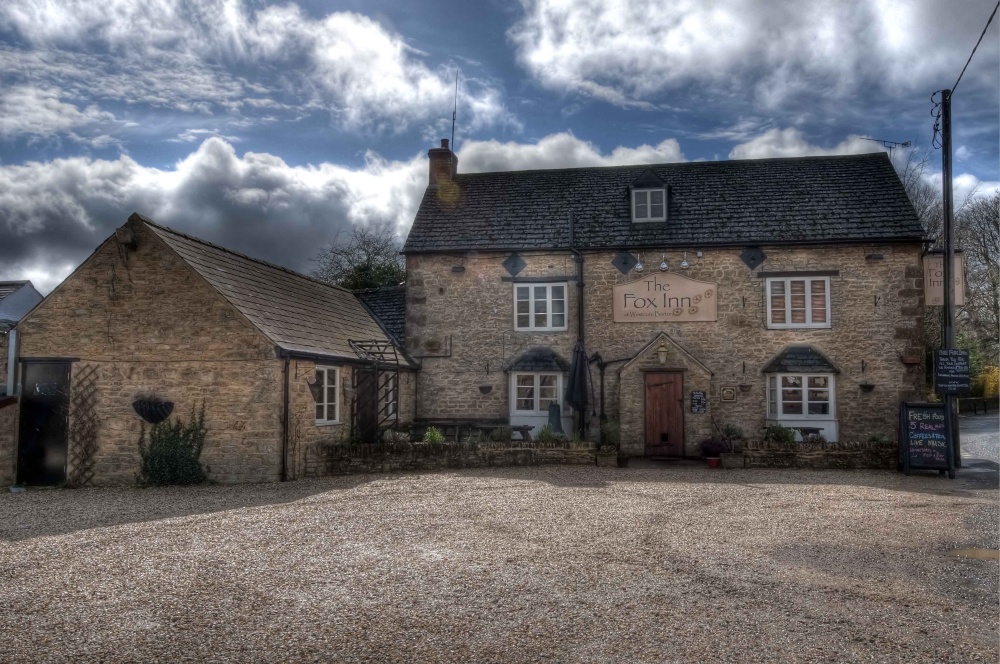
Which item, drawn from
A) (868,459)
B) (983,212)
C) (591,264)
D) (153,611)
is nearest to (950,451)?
(868,459)

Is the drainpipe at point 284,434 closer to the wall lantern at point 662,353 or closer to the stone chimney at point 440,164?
the wall lantern at point 662,353

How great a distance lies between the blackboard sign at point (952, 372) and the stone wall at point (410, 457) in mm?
8440

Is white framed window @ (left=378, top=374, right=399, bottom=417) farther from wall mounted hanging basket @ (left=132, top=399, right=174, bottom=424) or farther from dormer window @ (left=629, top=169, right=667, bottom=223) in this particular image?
dormer window @ (left=629, top=169, right=667, bottom=223)

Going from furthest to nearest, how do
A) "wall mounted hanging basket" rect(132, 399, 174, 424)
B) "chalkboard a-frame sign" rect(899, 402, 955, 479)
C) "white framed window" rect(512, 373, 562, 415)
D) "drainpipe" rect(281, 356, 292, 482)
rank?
"white framed window" rect(512, 373, 562, 415) < "chalkboard a-frame sign" rect(899, 402, 955, 479) < "wall mounted hanging basket" rect(132, 399, 174, 424) < "drainpipe" rect(281, 356, 292, 482)

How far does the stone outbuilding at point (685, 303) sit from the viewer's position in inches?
780

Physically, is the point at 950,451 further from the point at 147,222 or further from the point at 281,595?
the point at 147,222

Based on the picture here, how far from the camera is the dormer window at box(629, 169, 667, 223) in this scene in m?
22.2

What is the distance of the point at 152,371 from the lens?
15875 mm

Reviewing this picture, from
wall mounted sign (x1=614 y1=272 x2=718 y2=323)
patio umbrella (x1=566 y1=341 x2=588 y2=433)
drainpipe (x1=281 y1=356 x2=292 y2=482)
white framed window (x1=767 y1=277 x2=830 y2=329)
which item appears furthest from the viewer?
wall mounted sign (x1=614 y1=272 x2=718 y2=323)

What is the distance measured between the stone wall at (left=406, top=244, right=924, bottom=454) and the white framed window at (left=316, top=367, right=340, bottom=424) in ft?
14.5

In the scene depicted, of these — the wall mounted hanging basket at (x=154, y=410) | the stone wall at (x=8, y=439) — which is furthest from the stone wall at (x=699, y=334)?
the stone wall at (x=8, y=439)

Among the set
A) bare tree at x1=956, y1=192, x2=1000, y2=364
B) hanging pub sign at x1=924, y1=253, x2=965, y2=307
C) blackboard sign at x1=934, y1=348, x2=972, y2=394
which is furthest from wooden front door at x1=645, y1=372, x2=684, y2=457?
bare tree at x1=956, y1=192, x2=1000, y2=364

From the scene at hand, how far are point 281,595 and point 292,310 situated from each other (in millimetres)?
12227

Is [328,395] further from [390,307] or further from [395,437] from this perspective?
[390,307]
